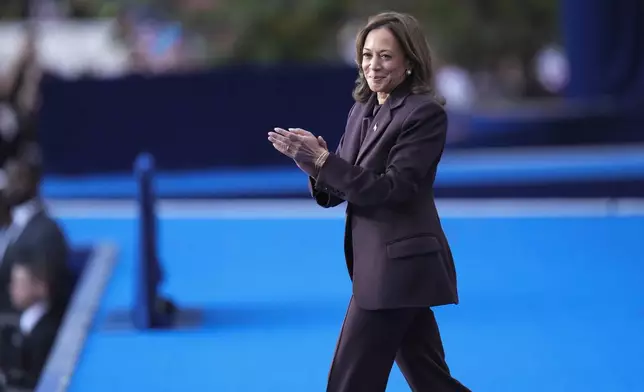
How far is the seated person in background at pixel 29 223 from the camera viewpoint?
23.1 feet

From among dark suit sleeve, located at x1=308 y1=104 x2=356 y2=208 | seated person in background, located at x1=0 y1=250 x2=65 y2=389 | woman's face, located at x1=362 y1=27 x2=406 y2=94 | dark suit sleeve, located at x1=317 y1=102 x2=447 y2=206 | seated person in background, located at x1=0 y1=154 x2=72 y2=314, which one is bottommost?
seated person in background, located at x1=0 y1=250 x2=65 y2=389

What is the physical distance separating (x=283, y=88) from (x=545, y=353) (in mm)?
7428

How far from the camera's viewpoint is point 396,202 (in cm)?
355

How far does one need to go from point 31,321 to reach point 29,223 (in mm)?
603

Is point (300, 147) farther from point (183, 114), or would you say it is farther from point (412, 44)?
point (183, 114)

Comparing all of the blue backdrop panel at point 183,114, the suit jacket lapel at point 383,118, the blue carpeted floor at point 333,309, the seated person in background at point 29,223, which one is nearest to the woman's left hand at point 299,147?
the suit jacket lapel at point 383,118

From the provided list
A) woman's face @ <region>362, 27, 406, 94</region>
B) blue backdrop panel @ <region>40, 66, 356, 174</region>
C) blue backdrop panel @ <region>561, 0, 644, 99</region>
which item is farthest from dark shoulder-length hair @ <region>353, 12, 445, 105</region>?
blue backdrop panel @ <region>561, 0, 644, 99</region>

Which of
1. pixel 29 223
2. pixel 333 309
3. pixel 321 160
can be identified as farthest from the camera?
pixel 29 223

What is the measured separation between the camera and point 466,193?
36.9 ft

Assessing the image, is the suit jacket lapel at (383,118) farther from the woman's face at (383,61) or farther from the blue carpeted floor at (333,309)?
the blue carpeted floor at (333,309)

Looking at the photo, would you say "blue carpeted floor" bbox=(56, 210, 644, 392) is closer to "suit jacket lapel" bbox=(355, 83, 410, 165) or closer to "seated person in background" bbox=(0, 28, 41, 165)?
"suit jacket lapel" bbox=(355, 83, 410, 165)

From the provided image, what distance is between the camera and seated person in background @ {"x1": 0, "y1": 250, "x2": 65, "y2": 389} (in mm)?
6672

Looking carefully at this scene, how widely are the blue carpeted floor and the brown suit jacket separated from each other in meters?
1.66

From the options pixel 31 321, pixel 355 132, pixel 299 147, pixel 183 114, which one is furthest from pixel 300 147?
pixel 183 114
